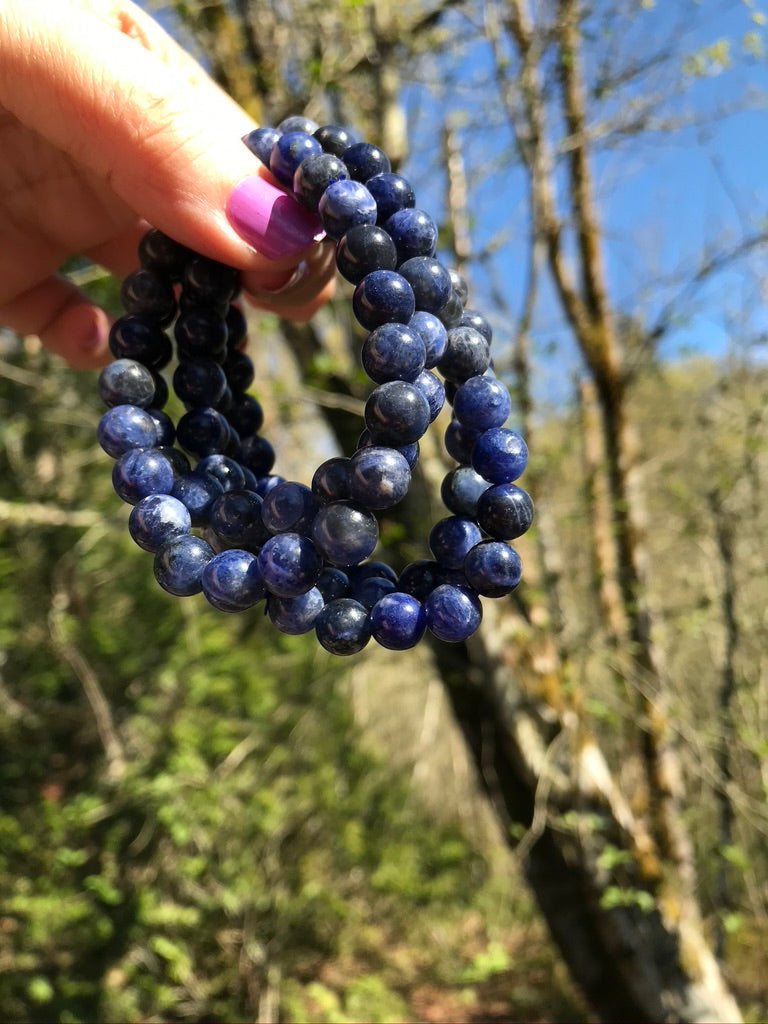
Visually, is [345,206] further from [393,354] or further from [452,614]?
[452,614]

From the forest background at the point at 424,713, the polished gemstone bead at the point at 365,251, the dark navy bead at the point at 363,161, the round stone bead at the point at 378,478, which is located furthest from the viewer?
the forest background at the point at 424,713

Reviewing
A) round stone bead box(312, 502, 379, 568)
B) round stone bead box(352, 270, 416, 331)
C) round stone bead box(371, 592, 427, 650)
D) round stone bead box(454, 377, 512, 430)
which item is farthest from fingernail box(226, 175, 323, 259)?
round stone bead box(371, 592, 427, 650)

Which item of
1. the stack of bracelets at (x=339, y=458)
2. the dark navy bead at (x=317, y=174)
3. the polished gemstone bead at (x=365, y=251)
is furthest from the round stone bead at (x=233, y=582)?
the dark navy bead at (x=317, y=174)

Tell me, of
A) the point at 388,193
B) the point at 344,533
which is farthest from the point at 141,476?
the point at 388,193

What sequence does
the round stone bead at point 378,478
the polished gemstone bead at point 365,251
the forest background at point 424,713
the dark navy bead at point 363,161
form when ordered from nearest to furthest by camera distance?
the round stone bead at point 378,478
the polished gemstone bead at point 365,251
the dark navy bead at point 363,161
the forest background at point 424,713

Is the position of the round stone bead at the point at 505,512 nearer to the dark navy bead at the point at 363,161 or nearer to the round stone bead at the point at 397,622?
the round stone bead at the point at 397,622

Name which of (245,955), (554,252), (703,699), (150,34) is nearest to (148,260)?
(150,34)

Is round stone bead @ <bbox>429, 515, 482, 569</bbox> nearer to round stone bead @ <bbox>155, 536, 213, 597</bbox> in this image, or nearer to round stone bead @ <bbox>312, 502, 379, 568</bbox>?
round stone bead @ <bbox>312, 502, 379, 568</bbox>
